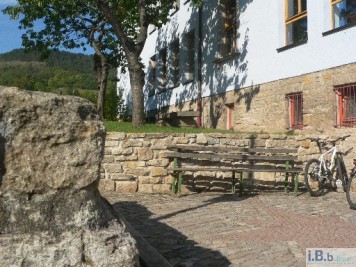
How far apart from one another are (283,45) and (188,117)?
4462 millimetres

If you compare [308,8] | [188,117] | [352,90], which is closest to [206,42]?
[188,117]

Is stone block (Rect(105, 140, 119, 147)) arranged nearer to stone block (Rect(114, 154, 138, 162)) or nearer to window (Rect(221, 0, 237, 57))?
stone block (Rect(114, 154, 138, 162))

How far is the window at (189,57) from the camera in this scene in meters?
17.8

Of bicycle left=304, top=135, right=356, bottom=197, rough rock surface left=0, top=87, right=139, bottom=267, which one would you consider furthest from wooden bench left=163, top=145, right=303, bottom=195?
rough rock surface left=0, top=87, right=139, bottom=267

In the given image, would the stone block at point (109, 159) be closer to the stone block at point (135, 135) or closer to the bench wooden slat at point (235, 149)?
the stone block at point (135, 135)

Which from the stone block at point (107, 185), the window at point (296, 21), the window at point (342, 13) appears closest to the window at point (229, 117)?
the window at point (296, 21)

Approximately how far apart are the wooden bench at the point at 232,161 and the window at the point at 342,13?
2823 millimetres

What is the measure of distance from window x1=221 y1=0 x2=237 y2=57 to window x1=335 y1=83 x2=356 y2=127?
5208 millimetres

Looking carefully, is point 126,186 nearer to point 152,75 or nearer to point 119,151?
point 119,151

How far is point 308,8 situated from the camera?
10922mm

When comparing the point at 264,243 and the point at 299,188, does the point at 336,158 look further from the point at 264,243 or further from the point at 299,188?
the point at 264,243

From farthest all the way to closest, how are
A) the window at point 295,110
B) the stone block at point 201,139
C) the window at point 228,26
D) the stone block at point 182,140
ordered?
the window at point 228,26 < the window at point 295,110 < the stone block at point 201,139 < the stone block at point 182,140

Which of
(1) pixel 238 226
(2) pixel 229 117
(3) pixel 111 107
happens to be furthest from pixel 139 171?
(3) pixel 111 107

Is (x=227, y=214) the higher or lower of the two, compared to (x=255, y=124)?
lower
